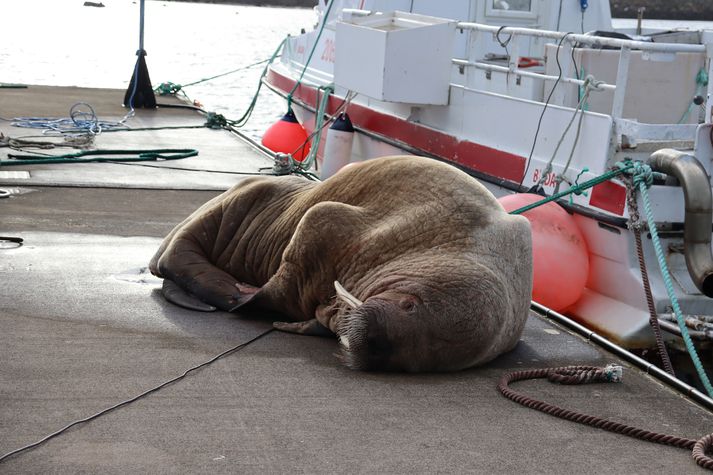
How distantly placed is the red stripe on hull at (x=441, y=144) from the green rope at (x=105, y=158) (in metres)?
1.99

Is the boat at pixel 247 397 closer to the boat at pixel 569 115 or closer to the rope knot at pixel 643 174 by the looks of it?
the rope knot at pixel 643 174

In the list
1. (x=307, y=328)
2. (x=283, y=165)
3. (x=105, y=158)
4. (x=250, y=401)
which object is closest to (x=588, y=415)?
(x=250, y=401)

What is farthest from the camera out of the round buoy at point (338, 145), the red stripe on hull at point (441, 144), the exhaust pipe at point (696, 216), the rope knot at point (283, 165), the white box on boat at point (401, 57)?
the round buoy at point (338, 145)

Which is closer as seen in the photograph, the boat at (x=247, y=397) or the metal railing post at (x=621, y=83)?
Answer: the boat at (x=247, y=397)

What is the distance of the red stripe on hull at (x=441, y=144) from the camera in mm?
9320

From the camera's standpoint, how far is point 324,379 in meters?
4.63

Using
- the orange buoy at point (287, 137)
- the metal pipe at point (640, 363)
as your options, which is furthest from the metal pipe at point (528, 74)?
the orange buoy at point (287, 137)

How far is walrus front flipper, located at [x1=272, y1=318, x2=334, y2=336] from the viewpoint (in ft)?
17.0

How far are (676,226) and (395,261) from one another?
325cm

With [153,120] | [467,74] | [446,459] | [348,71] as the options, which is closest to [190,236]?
[446,459]

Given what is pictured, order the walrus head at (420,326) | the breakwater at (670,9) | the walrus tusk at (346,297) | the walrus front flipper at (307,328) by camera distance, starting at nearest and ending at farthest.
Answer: the walrus head at (420,326)
the walrus tusk at (346,297)
the walrus front flipper at (307,328)
the breakwater at (670,9)

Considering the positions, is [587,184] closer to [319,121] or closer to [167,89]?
[319,121]

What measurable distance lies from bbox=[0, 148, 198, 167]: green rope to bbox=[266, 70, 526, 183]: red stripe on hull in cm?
199

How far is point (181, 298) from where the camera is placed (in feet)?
18.7
